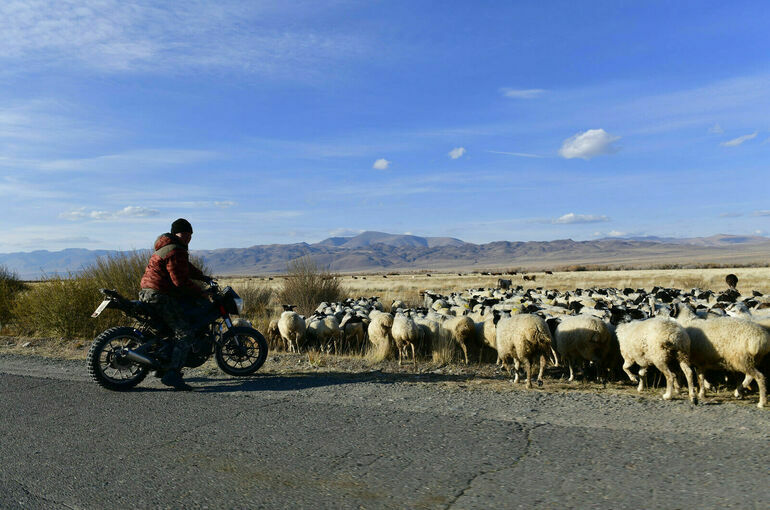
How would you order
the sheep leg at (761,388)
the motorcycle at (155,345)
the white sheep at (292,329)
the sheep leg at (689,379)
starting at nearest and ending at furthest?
the sheep leg at (761,388) < the sheep leg at (689,379) < the motorcycle at (155,345) < the white sheep at (292,329)

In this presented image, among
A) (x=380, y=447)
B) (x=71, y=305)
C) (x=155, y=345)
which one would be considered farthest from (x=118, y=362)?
(x=71, y=305)

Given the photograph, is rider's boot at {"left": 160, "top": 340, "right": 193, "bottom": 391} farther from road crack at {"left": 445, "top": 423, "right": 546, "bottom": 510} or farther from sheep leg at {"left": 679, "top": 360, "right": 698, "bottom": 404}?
sheep leg at {"left": 679, "top": 360, "right": 698, "bottom": 404}

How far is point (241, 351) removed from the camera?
30.0 feet

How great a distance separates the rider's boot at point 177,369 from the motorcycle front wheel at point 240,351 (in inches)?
28.5

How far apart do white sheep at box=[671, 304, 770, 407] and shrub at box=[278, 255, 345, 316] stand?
1720 centimetres

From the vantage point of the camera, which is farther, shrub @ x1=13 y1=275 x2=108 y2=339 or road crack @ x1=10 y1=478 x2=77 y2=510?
shrub @ x1=13 y1=275 x2=108 y2=339

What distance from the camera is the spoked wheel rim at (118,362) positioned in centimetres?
812

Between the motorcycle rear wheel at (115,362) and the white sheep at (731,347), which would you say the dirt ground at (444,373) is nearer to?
the white sheep at (731,347)

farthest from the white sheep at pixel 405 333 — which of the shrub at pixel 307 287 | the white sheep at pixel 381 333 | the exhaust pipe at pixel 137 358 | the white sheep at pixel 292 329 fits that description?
the shrub at pixel 307 287

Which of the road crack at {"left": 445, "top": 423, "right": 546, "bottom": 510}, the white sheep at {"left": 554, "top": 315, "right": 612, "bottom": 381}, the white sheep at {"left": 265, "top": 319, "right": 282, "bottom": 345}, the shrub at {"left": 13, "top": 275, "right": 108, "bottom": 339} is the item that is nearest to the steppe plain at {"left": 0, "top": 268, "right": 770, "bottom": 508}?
the road crack at {"left": 445, "top": 423, "right": 546, "bottom": 510}

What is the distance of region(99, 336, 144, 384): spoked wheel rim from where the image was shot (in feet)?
26.6

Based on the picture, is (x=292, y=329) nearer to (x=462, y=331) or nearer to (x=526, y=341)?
(x=462, y=331)

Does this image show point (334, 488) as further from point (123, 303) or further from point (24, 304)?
point (24, 304)

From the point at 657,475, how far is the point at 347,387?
4.52 meters
